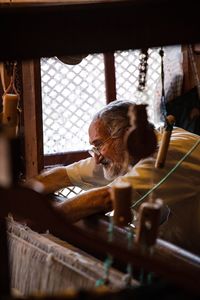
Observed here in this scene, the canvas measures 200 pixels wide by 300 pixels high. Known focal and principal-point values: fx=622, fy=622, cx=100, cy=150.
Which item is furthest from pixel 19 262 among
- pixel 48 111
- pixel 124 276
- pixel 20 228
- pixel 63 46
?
pixel 48 111

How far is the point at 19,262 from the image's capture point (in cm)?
148

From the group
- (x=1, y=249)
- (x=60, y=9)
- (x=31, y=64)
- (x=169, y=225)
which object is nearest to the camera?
(x=60, y=9)

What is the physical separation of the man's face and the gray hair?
0.02 metres

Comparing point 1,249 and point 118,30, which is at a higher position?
point 118,30

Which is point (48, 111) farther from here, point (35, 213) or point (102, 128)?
point (35, 213)

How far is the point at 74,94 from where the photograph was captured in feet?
12.3

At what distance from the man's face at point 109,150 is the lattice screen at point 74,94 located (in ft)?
3.58

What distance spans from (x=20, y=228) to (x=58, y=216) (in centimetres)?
63

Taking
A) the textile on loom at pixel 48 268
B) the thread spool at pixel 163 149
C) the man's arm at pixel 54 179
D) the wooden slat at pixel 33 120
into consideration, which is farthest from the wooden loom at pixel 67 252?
the wooden slat at pixel 33 120

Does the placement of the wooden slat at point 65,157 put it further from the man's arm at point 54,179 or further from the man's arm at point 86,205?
the man's arm at point 86,205

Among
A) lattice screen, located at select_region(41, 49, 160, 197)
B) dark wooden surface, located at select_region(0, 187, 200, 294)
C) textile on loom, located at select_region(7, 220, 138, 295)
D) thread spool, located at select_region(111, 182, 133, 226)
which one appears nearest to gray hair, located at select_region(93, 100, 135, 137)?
textile on loom, located at select_region(7, 220, 138, 295)

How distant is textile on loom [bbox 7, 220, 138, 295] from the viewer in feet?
4.15

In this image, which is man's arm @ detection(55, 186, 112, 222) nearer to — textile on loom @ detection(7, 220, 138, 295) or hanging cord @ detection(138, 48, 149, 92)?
textile on loom @ detection(7, 220, 138, 295)

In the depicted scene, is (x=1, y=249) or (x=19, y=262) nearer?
(x=1, y=249)
